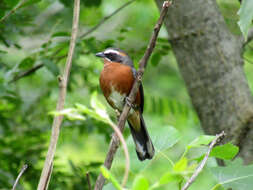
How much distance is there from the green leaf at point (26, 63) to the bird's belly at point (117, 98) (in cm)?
111

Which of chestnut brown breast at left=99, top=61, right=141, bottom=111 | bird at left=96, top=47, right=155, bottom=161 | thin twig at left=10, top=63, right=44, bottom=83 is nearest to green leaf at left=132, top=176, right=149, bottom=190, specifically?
thin twig at left=10, top=63, right=44, bottom=83

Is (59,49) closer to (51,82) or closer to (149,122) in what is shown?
(51,82)

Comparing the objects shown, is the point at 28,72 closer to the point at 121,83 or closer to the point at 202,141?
the point at 121,83

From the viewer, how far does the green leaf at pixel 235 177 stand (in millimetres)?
2020

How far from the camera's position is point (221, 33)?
4.06m

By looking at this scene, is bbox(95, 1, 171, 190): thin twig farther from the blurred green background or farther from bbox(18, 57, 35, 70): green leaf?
bbox(18, 57, 35, 70): green leaf

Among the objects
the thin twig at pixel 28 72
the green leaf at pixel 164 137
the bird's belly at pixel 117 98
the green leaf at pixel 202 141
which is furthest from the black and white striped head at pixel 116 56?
the green leaf at pixel 202 141

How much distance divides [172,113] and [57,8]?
219cm

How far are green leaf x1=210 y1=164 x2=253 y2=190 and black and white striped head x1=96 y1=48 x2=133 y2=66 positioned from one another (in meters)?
2.75

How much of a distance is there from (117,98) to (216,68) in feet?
4.41

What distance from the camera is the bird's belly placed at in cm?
488

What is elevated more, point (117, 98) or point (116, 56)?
point (116, 56)

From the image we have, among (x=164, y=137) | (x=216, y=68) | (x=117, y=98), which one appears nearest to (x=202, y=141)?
(x=164, y=137)

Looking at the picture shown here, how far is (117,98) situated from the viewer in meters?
4.91
